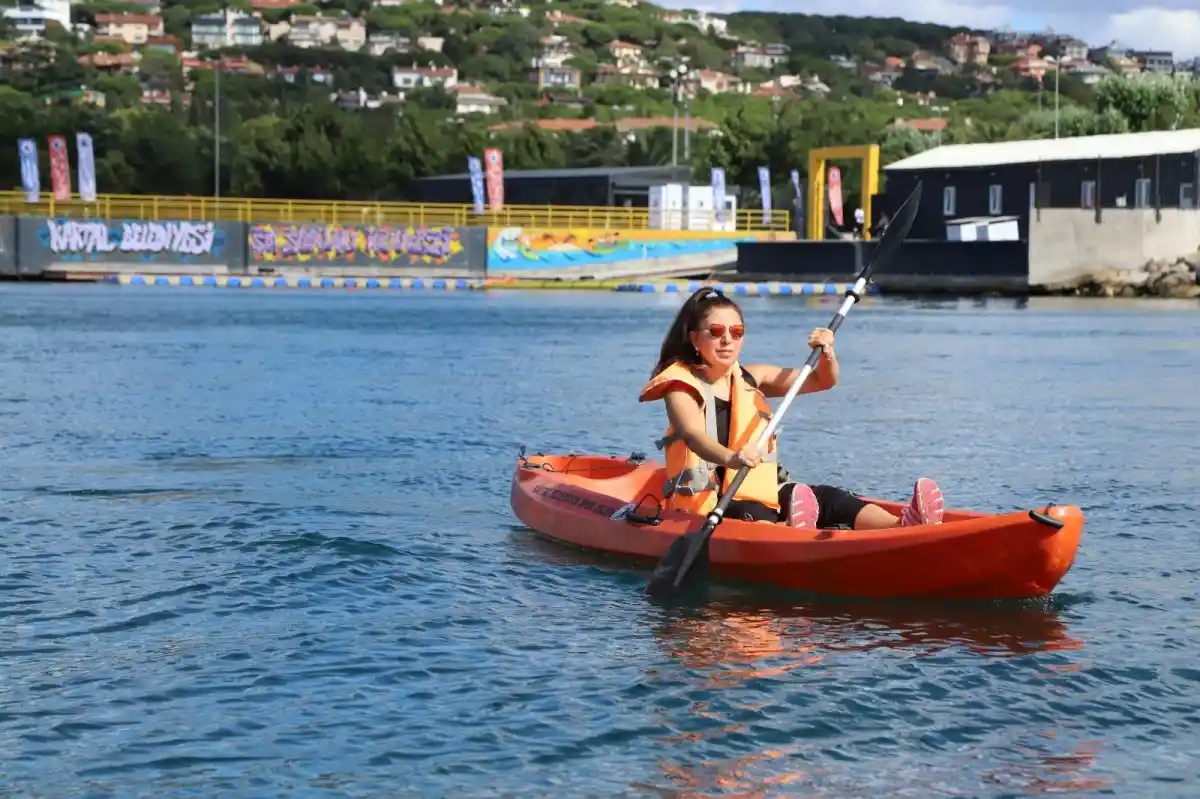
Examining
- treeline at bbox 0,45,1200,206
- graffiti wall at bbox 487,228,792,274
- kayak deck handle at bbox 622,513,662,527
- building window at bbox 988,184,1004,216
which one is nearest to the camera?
kayak deck handle at bbox 622,513,662,527

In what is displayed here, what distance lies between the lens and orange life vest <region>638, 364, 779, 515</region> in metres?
10.6

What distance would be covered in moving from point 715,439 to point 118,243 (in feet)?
186

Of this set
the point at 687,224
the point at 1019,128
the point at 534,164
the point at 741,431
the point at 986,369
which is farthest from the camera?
the point at 534,164

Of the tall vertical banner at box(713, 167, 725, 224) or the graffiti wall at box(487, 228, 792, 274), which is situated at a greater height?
the tall vertical banner at box(713, 167, 725, 224)

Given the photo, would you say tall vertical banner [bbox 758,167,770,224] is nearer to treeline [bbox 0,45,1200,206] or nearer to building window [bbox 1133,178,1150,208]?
treeline [bbox 0,45,1200,206]

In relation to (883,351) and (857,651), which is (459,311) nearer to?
(883,351)

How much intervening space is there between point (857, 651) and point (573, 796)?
2745 mm

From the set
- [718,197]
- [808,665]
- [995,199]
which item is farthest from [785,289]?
[808,665]

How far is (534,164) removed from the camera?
109 meters

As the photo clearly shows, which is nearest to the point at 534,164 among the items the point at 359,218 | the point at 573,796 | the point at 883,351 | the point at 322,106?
the point at 322,106

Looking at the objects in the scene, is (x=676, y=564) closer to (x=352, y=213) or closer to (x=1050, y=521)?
(x=1050, y=521)

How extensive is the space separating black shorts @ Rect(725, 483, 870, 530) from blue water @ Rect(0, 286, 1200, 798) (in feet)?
1.54

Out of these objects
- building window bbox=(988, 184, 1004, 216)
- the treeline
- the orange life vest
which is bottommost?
the orange life vest

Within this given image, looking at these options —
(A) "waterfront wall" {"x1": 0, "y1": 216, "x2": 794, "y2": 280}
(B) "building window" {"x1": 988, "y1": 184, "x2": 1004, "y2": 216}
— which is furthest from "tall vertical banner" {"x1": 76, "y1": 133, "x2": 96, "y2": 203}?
(B) "building window" {"x1": 988, "y1": 184, "x2": 1004, "y2": 216}
